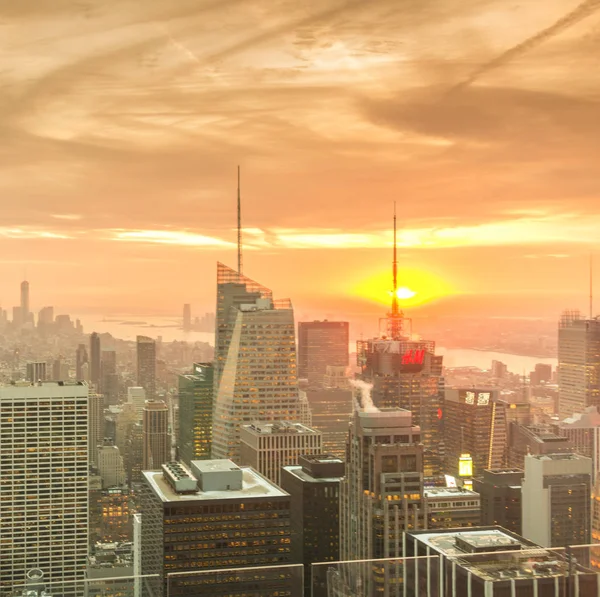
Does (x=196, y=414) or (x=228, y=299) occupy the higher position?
(x=228, y=299)

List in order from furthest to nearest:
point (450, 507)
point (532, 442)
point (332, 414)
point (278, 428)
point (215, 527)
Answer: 1. point (278, 428)
2. point (332, 414)
3. point (532, 442)
4. point (215, 527)
5. point (450, 507)

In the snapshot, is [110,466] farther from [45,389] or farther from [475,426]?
[475,426]

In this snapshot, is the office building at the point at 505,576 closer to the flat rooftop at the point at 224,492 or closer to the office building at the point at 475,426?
the flat rooftop at the point at 224,492

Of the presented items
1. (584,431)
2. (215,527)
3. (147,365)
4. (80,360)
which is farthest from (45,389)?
(584,431)

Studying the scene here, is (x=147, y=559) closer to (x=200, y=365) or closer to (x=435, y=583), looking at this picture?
(x=200, y=365)

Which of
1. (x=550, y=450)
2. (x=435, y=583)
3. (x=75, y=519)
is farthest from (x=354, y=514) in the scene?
(x=435, y=583)

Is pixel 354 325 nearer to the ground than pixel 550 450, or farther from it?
farther from it

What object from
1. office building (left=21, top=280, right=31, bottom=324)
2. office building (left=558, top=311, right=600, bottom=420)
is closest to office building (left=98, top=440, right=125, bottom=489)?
office building (left=21, top=280, right=31, bottom=324)
